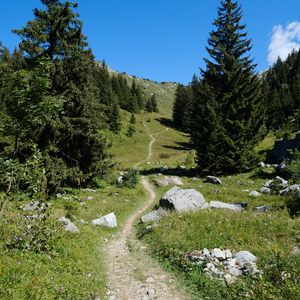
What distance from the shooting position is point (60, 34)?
24.2 metres

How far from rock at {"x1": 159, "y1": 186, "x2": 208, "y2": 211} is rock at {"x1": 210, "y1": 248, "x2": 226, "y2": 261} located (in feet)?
19.6

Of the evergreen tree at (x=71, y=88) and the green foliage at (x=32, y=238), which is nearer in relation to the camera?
the green foliage at (x=32, y=238)

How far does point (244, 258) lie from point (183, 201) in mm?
7660

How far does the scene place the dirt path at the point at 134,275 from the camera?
30.1ft

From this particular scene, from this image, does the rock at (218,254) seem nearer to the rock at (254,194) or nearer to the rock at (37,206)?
the rock at (37,206)

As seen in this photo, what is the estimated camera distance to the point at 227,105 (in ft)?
112

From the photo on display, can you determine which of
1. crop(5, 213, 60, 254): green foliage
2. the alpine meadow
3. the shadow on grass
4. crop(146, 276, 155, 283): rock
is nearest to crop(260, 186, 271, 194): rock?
the alpine meadow

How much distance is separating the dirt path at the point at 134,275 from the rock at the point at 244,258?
2.12m

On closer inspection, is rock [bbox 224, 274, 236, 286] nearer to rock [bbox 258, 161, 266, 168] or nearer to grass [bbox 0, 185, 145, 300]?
grass [bbox 0, 185, 145, 300]

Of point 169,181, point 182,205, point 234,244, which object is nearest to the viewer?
point 234,244

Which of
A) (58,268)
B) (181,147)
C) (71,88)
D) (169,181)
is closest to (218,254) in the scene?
(58,268)

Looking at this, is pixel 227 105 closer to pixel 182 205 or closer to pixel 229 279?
pixel 182 205

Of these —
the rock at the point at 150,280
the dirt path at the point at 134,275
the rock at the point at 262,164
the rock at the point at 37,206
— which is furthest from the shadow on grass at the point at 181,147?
the rock at the point at 150,280

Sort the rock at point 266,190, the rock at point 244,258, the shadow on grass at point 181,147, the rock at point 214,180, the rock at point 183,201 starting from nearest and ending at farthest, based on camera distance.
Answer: the rock at point 244,258, the rock at point 183,201, the rock at point 266,190, the rock at point 214,180, the shadow on grass at point 181,147
